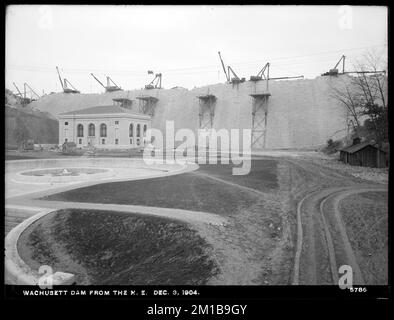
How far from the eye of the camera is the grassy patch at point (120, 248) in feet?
22.7

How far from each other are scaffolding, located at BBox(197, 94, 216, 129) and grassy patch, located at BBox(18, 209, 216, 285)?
40.7 m

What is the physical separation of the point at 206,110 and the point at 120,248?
44.3 m

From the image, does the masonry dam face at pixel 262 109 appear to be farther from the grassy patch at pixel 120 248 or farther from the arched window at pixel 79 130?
the grassy patch at pixel 120 248

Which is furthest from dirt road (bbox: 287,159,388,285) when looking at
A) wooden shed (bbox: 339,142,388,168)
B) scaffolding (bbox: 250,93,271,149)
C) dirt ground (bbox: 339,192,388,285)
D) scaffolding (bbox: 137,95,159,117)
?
scaffolding (bbox: 250,93,271,149)

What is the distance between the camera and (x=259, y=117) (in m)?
46.3

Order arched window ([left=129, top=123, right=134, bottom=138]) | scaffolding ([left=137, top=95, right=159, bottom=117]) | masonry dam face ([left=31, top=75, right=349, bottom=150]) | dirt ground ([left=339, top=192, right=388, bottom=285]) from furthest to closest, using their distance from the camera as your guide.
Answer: scaffolding ([left=137, top=95, right=159, bottom=117])
masonry dam face ([left=31, top=75, right=349, bottom=150])
arched window ([left=129, top=123, right=134, bottom=138])
dirt ground ([left=339, top=192, right=388, bottom=285])

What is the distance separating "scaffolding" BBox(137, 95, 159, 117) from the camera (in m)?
39.3

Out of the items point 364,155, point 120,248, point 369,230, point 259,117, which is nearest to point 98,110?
point 120,248

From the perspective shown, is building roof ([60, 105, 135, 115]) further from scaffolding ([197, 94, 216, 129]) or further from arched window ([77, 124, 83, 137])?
scaffolding ([197, 94, 216, 129])

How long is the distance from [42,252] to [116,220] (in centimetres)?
223

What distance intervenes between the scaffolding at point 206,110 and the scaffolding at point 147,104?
10432 millimetres
